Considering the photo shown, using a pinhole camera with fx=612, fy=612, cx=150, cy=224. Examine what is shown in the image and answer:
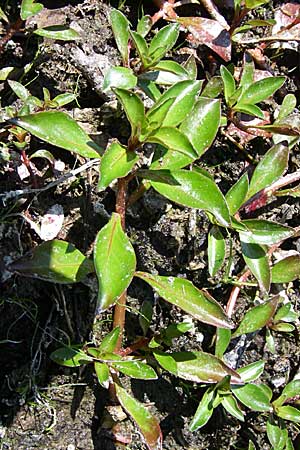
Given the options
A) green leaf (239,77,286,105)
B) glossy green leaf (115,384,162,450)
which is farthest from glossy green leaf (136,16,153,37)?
glossy green leaf (115,384,162,450)

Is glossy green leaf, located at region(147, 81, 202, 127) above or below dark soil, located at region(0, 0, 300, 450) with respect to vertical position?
above

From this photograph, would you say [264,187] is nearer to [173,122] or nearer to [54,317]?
[173,122]

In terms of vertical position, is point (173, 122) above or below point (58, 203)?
above

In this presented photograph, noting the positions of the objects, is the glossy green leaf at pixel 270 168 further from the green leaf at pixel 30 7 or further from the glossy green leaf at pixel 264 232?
the green leaf at pixel 30 7

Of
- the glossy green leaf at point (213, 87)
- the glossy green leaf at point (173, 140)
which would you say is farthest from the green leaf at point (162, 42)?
the glossy green leaf at point (173, 140)

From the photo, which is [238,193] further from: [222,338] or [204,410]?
[204,410]

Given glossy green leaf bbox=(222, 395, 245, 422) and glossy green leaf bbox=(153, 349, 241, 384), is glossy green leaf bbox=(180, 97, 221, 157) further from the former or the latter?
glossy green leaf bbox=(222, 395, 245, 422)

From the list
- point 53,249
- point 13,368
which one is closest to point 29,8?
point 53,249
